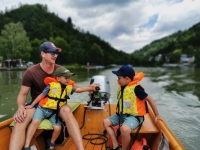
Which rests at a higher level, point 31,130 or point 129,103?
point 129,103

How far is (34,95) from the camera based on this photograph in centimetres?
356

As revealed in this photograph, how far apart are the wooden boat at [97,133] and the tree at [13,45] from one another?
162 ft

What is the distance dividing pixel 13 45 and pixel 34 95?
5101cm

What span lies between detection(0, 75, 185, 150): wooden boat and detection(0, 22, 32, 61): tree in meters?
49.2

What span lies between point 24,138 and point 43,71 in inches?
43.9

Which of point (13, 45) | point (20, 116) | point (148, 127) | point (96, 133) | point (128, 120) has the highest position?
point (13, 45)

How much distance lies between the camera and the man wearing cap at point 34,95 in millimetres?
2814

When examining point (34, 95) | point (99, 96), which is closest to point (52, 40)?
point (99, 96)

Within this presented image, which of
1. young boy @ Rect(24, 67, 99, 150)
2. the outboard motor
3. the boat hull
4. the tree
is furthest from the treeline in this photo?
young boy @ Rect(24, 67, 99, 150)

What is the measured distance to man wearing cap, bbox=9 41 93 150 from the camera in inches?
111

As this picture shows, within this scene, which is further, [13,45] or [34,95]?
[13,45]

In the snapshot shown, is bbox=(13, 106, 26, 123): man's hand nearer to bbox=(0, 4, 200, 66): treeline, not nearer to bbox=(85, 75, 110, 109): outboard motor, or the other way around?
bbox=(85, 75, 110, 109): outboard motor

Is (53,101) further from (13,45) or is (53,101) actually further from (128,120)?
(13,45)

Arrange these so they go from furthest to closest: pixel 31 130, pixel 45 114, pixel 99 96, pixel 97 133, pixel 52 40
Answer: pixel 52 40, pixel 99 96, pixel 97 133, pixel 45 114, pixel 31 130
